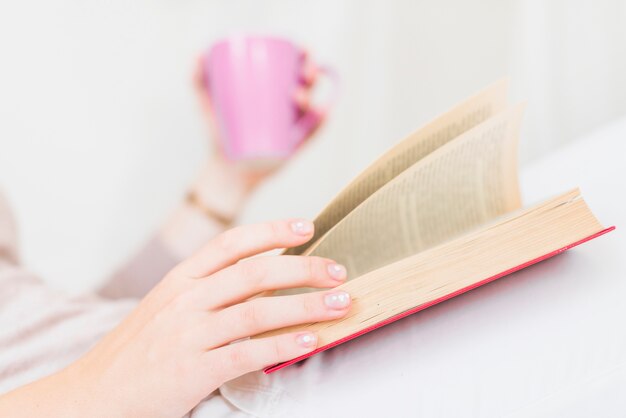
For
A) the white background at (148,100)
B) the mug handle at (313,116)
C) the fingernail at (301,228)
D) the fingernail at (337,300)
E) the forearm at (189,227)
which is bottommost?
the fingernail at (337,300)

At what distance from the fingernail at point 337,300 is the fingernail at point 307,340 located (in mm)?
20

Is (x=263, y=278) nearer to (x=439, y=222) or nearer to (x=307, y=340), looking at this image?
(x=307, y=340)

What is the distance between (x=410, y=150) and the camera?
414mm

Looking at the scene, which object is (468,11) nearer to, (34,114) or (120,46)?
(120,46)

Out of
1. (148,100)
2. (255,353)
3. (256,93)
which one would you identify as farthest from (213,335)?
(148,100)

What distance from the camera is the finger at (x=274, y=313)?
1.15 ft

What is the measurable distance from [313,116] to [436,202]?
0.45 metres

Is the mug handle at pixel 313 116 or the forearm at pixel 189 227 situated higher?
the mug handle at pixel 313 116

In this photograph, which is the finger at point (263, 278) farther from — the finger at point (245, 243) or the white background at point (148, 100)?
the white background at point (148, 100)

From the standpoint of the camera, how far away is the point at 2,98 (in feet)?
3.59

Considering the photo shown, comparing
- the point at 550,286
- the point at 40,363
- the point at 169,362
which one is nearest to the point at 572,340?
the point at 550,286

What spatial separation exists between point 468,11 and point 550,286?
72cm

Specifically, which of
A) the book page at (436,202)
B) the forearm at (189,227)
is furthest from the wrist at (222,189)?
the book page at (436,202)

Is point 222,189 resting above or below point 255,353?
above
